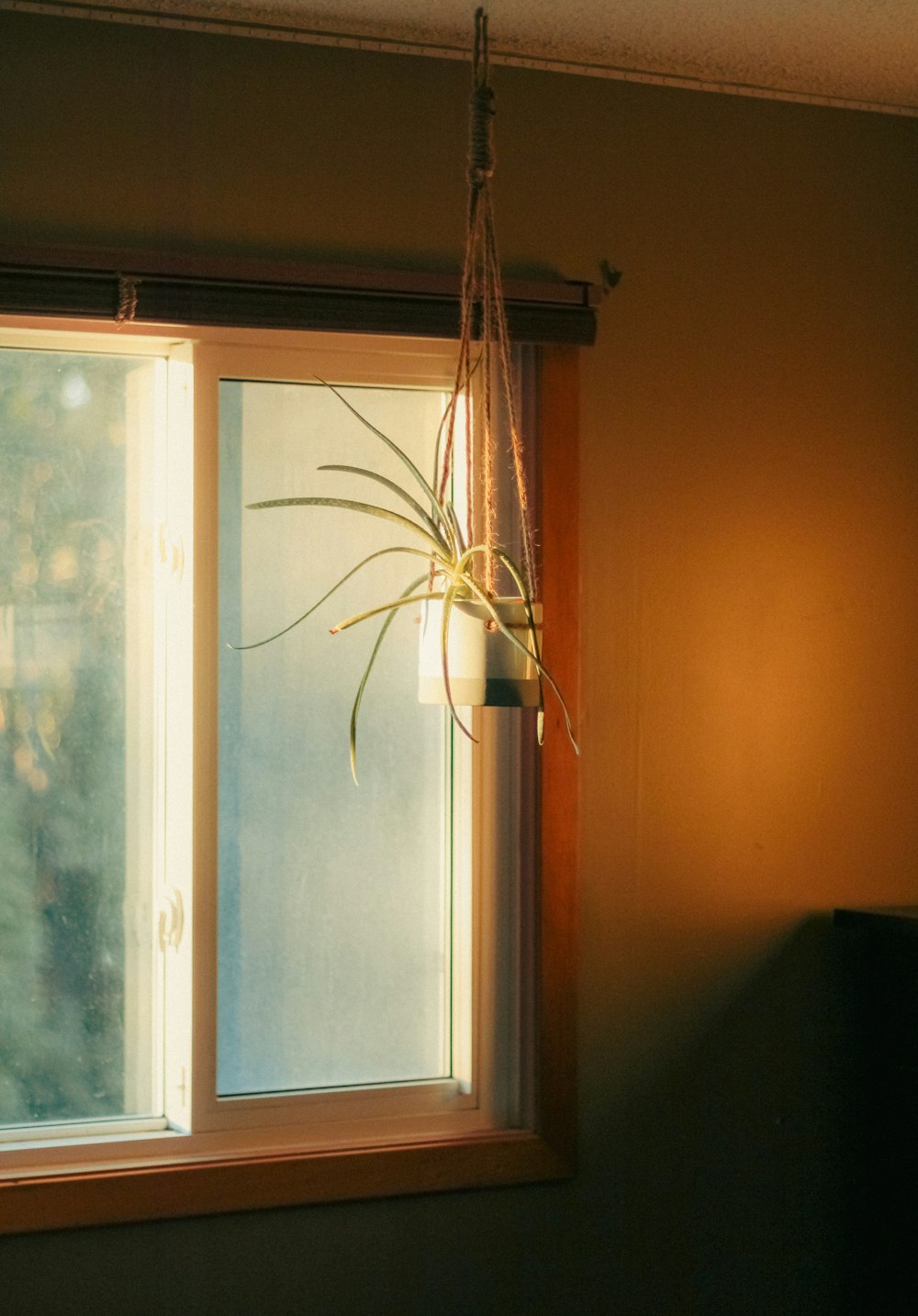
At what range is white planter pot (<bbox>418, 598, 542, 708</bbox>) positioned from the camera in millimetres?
1589

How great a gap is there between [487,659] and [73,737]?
1018 mm

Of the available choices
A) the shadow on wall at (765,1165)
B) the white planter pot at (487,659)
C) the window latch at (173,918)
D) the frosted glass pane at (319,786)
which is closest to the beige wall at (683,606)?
the shadow on wall at (765,1165)

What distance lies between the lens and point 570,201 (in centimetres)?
244

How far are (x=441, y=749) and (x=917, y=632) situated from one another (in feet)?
3.34

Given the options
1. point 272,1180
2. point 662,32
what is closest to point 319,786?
point 272,1180

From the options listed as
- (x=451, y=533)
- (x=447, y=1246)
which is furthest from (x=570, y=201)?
(x=447, y=1246)

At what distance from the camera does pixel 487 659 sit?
1.59m

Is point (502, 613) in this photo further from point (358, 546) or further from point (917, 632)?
point (917, 632)

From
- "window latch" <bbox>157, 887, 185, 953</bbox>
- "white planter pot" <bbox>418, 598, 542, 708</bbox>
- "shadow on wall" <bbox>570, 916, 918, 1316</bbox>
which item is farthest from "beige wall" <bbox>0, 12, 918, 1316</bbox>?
"white planter pot" <bbox>418, 598, 542, 708</bbox>

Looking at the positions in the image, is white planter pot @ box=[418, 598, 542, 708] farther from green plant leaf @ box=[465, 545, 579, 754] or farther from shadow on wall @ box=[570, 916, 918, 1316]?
shadow on wall @ box=[570, 916, 918, 1316]

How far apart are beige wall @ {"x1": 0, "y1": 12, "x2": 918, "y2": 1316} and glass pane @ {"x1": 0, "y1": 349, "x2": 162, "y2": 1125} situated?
319mm

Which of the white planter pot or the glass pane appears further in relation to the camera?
the glass pane

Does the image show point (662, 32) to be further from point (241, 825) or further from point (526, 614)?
point (241, 825)

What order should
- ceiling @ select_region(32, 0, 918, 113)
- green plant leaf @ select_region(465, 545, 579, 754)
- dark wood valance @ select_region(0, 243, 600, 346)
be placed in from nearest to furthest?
green plant leaf @ select_region(465, 545, 579, 754), dark wood valance @ select_region(0, 243, 600, 346), ceiling @ select_region(32, 0, 918, 113)
